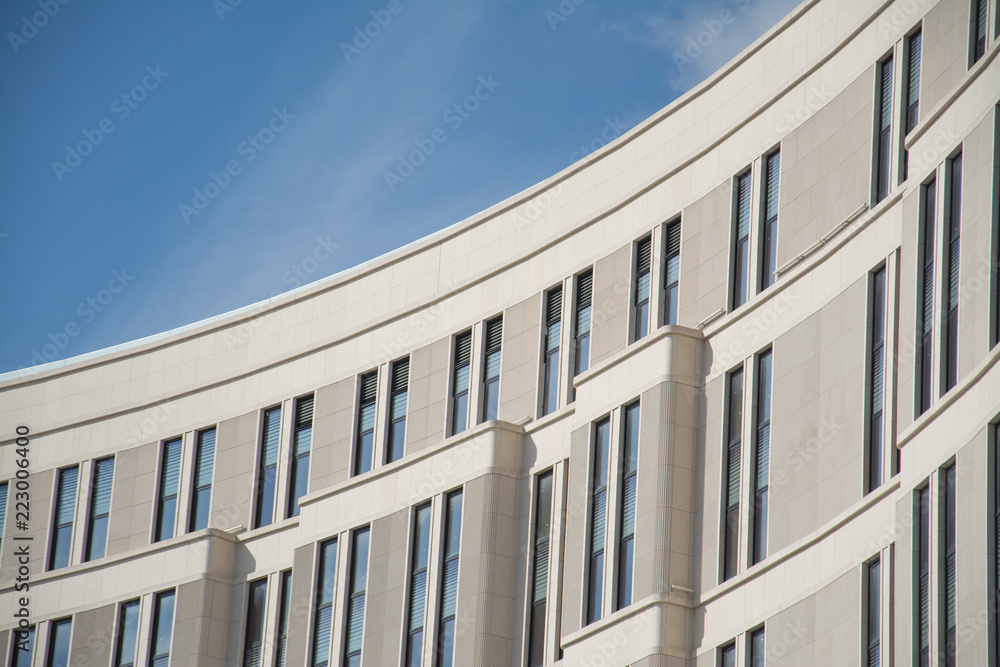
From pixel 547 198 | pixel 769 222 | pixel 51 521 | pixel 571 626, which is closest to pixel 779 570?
pixel 571 626

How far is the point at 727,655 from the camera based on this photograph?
35.8m

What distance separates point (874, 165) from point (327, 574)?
18346mm

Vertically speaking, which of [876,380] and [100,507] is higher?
[100,507]

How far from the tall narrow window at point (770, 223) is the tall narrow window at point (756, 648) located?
7920 millimetres

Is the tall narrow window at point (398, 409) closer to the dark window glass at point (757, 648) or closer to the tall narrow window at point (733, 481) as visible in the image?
the tall narrow window at point (733, 481)

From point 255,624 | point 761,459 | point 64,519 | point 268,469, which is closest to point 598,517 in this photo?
point 761,459

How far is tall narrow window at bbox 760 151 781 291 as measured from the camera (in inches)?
1534

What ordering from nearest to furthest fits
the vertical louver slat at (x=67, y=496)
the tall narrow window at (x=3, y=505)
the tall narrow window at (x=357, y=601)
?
the tall narrow window at (x=357, y=601)
the vertical louver slat at (x=67, y=496)
the tall narrow window at (x=3, y=505)

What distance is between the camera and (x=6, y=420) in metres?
55.2

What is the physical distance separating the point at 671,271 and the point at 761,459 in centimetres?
689

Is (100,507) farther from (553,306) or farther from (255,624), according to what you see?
(553,306)

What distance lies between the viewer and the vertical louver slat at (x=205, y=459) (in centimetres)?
5106

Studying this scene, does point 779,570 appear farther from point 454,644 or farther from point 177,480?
point 177,480

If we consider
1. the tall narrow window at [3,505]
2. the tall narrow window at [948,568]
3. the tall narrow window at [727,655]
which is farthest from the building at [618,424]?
the tall narrow window at [3,505]
